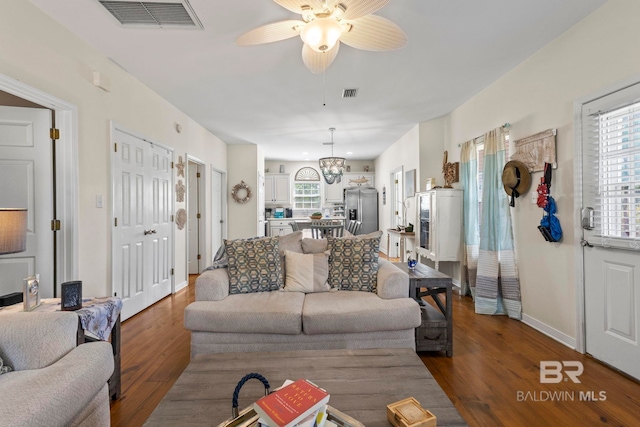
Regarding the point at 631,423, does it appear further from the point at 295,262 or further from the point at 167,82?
the point at 167,82

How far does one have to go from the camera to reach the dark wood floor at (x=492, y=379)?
174cm

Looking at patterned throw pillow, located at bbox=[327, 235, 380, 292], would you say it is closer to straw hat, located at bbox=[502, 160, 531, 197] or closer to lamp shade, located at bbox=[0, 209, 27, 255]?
straw hat, located at bbox=[502, 160, 531, 197]

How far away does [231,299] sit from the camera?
2428mm

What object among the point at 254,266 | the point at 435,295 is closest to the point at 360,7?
Answer: the point at 254,266

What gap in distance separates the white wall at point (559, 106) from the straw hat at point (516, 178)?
0.21 ft

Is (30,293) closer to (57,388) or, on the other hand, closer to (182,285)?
(57,388)

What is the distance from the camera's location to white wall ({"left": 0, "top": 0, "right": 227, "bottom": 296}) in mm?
2117

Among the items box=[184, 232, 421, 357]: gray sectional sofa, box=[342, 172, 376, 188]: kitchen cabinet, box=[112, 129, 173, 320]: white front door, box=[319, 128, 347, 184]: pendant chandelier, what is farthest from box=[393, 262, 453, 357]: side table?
box=[342, 172, 376, 188]: kitchen cabinet

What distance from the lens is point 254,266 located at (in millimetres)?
2650

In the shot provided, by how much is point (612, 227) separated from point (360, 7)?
7.86 ft

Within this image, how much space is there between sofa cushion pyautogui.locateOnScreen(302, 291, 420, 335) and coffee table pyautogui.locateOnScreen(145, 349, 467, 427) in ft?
1.86

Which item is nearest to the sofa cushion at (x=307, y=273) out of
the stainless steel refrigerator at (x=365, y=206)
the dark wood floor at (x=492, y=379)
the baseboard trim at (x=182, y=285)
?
the dark wood floor at (x=492, y=379)

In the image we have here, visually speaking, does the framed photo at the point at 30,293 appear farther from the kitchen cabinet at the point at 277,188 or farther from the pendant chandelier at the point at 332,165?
the kitchen cabinet at the point at 277,188

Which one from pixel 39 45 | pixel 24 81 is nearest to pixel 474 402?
pixel 24 81
